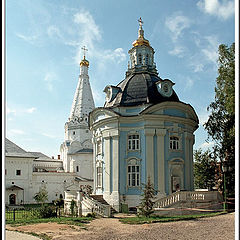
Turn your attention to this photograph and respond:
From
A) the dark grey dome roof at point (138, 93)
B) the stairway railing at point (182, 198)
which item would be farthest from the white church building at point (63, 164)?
the stairway railing at point (182, 198)

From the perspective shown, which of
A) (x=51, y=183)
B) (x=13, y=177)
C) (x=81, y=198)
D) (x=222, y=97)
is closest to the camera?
(x=222, y=97)

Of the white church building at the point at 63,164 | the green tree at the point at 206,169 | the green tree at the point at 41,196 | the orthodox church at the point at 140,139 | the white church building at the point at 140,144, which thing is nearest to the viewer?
the white church building at the point at 140,144

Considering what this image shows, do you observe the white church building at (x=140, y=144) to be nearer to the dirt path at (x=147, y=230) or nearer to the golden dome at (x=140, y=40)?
the golden dome at (x=140, y=40)

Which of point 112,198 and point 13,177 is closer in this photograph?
point 112,198

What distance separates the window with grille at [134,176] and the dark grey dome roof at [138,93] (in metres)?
4.62

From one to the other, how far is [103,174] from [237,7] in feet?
58.2

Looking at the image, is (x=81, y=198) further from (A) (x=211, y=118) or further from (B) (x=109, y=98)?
(A) (x=211, y=118)

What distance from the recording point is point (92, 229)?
13.5m

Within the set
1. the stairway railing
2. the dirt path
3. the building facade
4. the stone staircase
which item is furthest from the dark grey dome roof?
the dirt path

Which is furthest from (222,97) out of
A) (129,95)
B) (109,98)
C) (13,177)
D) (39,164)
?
(39,164)

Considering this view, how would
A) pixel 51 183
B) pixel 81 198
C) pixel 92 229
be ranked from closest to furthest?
pixel 92 229
pixel 81 198
pixel 51 183

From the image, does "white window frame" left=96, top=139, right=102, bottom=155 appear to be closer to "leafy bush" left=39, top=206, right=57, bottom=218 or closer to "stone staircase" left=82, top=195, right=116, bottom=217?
"stone staircase" left=82, top=195, right=116, bottom=217

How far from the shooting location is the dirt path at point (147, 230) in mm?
11414

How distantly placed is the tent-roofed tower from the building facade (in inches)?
912
